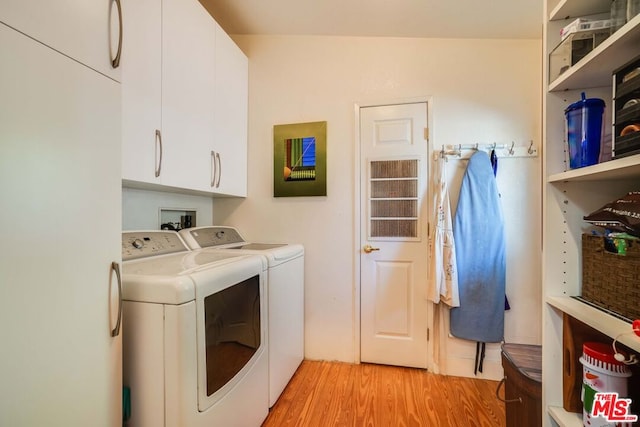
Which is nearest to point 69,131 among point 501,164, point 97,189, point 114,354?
point 97,189

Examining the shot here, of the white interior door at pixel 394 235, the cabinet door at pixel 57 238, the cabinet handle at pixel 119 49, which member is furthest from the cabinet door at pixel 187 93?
the white interior door at pixel 394 235

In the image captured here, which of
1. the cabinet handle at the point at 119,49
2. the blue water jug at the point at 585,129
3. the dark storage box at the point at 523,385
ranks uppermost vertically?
the cabinet handle at the point at 119,49

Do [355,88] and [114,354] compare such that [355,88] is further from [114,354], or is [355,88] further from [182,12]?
[114,354]

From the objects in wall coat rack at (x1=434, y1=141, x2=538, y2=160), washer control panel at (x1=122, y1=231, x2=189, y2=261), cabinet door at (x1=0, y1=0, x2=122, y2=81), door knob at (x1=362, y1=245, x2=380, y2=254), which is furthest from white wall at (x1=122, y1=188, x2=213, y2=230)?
wall coat rack at (x1=434, y1=141, x2=538, y2=160)

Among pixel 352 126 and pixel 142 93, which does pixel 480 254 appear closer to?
pixel 352 126

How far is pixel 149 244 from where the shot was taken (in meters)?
1.52

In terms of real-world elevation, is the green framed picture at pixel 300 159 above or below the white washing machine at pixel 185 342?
above

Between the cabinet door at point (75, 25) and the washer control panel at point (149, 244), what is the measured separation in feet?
2.67

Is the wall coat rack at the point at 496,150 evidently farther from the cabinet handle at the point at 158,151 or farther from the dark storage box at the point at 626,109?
the cabinet handle at the point at 158,151

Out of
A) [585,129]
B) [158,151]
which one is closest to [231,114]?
[158,151]

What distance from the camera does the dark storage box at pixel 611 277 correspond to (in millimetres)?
696

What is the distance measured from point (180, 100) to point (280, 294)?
1.30 meters

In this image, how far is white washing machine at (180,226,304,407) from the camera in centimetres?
169

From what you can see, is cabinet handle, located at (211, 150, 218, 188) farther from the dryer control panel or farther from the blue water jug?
the blue water jug
